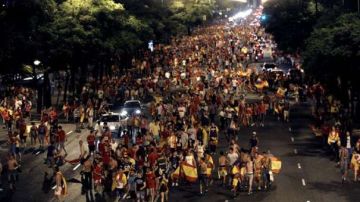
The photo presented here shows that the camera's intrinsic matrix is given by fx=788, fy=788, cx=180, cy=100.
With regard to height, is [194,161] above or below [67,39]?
below

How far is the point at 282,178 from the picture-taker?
31406mm

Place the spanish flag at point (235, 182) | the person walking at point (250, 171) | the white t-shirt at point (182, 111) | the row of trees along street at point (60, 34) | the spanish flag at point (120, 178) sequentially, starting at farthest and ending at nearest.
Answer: the row of trees along street at point (60, 34) < the white t-shirt at point (182, 111) < the person walking at point (250, 171) < the spanish flag at point (235, 182) < the spanish flag at point (120, 178)

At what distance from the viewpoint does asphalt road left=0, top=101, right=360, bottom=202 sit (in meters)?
A: 28.4

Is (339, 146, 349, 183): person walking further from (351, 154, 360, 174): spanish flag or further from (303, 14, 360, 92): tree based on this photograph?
(303, 14, 360, 92): tree

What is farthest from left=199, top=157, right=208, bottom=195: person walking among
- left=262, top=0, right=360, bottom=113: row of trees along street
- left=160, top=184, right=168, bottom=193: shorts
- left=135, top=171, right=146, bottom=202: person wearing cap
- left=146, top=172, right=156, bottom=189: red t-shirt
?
left=262, top=0, right=360, bottom=113: row of trees along street

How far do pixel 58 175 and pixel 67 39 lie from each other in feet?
91.2

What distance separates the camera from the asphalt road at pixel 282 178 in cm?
2839

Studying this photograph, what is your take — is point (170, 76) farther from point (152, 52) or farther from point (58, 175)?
point (58, 175)

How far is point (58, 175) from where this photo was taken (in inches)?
1033

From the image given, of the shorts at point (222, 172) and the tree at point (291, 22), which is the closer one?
the shorts at point (222, 172)

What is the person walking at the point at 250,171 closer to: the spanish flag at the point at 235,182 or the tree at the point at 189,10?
the spanish flag at the point at 235,182

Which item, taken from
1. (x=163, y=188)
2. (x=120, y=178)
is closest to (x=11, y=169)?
(x=120, y=178)

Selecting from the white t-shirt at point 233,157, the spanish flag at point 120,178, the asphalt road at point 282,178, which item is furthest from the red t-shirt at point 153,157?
the white t-shirt at point 233,157

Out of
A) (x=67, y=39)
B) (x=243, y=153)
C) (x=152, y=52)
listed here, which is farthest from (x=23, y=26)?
(x=152, y=52)
